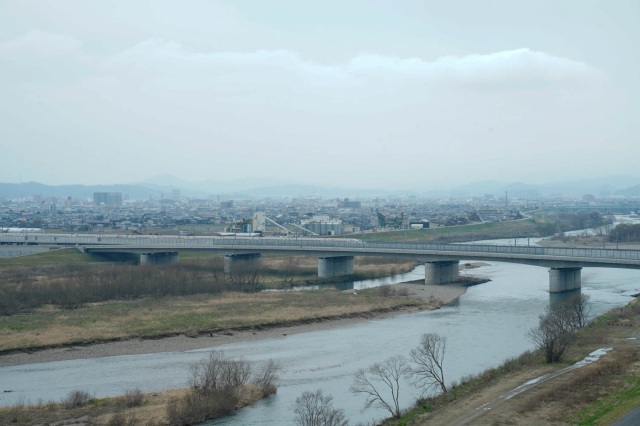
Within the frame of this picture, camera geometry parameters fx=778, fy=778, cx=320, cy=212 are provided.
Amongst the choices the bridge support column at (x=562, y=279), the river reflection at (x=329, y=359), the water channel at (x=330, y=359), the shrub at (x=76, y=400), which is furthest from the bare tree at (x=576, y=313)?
the shrub at (x=76, y=400)

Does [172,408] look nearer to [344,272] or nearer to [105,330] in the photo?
[105,330]

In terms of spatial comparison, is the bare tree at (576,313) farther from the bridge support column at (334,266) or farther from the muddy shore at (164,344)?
the bridge support column at (334,266)

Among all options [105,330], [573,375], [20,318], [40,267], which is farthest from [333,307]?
[40,267]

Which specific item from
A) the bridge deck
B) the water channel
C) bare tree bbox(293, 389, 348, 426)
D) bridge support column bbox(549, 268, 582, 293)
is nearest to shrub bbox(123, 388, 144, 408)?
the water channel

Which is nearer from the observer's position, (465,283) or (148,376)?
(148,376)

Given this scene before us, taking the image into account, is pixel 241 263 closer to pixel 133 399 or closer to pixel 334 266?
pixel 334 266

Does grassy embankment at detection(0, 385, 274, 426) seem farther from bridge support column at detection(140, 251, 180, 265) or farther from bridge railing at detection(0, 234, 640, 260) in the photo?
bridge support column at detection(140, 251, 180, 265)

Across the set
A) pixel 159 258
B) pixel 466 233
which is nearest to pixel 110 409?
pixel 159 258
